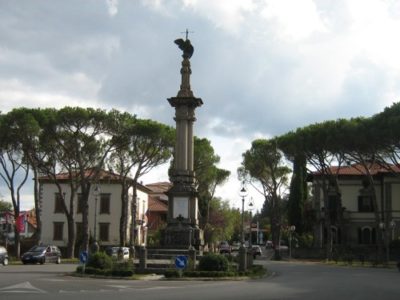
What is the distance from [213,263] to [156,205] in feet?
197

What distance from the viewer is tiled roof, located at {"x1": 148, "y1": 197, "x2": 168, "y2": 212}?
8427 centimetres

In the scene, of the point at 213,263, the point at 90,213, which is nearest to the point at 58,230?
the point at 90,213

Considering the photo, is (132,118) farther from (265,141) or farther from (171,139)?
(265,141)

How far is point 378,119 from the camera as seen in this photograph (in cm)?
4450

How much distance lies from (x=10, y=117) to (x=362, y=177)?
1482 inches

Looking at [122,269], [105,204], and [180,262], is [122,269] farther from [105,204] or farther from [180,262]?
[105,204]

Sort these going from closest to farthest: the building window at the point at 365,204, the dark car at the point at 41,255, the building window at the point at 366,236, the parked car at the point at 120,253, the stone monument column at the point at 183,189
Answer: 1. the parked car at the point at 120,253
2. the stone monument column at the point at 183,189
3. the dark car at the point at 41,255
4. the building window at the point at 366,236
5. the building window at the point at 365,204

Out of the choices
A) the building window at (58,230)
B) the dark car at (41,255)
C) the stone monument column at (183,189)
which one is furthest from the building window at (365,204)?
the dark car at (41,255)

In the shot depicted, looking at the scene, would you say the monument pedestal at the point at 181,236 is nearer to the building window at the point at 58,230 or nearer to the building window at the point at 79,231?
the building window at the point at 79,231

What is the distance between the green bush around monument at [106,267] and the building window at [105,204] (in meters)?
39.1

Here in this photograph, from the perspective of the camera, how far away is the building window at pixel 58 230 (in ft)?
220

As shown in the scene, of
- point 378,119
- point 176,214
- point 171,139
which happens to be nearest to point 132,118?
point 171,139

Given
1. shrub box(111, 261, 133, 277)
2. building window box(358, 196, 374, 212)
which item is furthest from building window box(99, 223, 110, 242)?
shrub box(111, 261, 133, 277)

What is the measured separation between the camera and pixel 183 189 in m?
35.8
